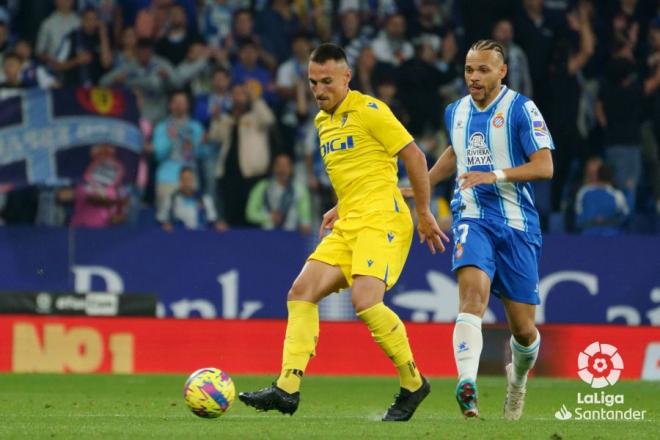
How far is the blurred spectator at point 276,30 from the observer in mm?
17656

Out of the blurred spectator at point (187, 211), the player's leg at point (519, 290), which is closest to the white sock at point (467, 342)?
the player's leg at point (519, 290)

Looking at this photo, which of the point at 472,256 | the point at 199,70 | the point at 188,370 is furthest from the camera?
the point at 199,70

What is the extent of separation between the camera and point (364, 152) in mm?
8562

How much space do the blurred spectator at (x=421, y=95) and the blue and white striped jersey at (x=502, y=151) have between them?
Result: 25.8ft

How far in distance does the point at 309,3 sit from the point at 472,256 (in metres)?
10.2

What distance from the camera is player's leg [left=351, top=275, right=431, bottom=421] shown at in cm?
838

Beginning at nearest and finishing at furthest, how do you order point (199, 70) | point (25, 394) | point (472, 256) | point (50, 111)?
point (472, 256) → point (25, 394) → point (50, 111) → point (199, 70)

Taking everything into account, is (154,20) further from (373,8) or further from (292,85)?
(373,8)

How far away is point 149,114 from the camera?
1678 centimetres

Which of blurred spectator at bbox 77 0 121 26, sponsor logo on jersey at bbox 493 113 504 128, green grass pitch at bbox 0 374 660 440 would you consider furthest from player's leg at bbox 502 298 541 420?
blurred spectator at bbox 77 0 121 26

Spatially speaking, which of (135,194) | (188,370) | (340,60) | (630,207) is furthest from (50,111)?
(340,60)

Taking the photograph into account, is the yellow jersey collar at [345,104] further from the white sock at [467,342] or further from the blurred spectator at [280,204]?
the blurred spectator at [280,204]

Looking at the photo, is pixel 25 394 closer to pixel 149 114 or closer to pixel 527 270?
pixel 527 270

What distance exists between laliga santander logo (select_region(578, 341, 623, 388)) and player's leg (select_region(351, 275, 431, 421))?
4.27 m
